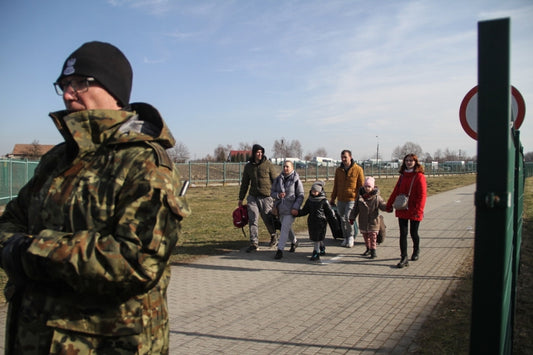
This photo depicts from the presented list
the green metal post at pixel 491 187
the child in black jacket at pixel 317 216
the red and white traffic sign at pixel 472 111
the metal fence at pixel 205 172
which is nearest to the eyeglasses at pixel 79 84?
the green metal post at pixel 491 187

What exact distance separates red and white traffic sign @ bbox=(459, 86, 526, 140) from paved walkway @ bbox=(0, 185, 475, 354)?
2.14m

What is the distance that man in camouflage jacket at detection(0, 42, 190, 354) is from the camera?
163 centimetres

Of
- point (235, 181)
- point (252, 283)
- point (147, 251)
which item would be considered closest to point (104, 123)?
point (147, 251)

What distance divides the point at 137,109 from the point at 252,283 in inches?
195

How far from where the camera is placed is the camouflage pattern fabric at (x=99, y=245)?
1.63 meters

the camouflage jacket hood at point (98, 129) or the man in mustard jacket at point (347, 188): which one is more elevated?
the camouflage jacket hood at point (98, 129)

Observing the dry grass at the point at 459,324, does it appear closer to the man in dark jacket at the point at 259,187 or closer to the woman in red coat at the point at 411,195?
the woman in red coat at the point at 411,195

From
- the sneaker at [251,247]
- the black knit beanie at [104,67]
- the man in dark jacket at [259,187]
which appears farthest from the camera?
the man in dark jacket at [259,187]

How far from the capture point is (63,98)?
77.1 inches

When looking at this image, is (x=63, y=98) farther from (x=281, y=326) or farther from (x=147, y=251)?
(x=281, y=326)

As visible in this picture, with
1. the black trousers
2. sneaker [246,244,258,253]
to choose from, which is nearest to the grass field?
sneaker [246,244,258,253]

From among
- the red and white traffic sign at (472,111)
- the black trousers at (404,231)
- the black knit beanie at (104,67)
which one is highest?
the red and white traffic sign at (472,111)

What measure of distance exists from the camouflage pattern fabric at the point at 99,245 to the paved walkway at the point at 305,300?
8.76 feet

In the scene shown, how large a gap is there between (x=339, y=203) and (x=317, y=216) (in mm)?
1755
